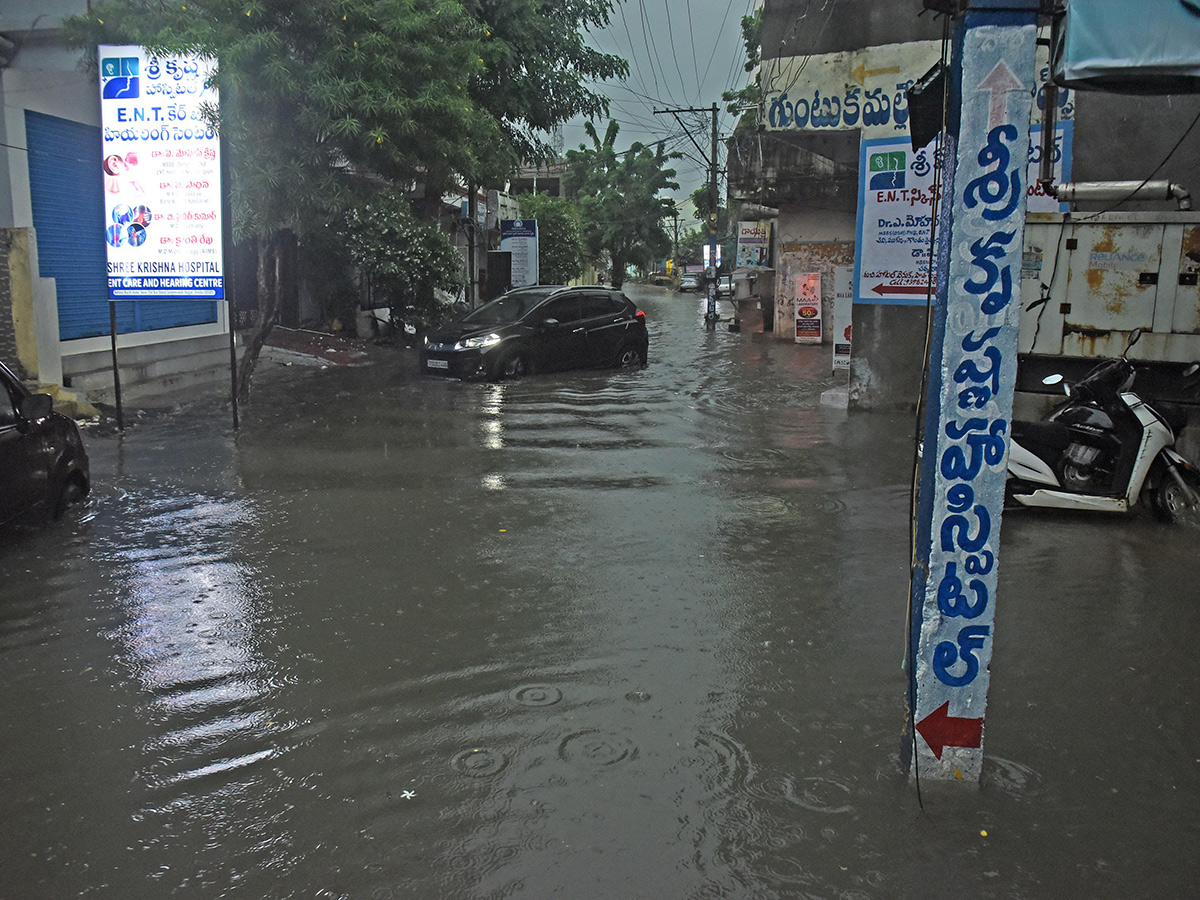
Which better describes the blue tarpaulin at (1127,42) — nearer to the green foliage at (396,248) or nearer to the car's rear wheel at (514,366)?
the car's rear wheel at (514,366)

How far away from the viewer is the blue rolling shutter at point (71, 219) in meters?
12.5

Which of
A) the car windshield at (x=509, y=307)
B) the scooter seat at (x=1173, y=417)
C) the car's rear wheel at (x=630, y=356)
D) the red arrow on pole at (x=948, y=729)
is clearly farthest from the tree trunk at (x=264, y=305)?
the red arrow on pole at (x=948, y=729)

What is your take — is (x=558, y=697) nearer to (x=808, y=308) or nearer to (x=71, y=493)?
(x=71, y=493)

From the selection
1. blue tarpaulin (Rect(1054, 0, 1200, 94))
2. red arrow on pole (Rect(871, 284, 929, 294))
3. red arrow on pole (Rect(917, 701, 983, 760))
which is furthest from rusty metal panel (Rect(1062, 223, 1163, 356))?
red arrow on pole (Rect(917, 701, 983, 760))

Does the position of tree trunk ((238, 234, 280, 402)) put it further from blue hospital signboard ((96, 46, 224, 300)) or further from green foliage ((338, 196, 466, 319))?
green foliage ((338, 196, 466, 319))

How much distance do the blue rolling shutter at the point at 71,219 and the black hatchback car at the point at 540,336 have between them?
4711 millimetres

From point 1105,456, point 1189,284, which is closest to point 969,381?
point 1105,456

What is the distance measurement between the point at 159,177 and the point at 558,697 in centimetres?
852

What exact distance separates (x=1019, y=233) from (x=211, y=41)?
11.0 meters

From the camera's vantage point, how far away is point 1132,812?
12.1ft

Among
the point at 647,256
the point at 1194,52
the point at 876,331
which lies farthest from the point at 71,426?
the point at 647,256

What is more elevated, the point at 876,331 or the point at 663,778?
the point at 876,331

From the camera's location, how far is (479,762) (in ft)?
13.2

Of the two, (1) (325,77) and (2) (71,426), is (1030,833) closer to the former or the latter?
(2) (71,426)
